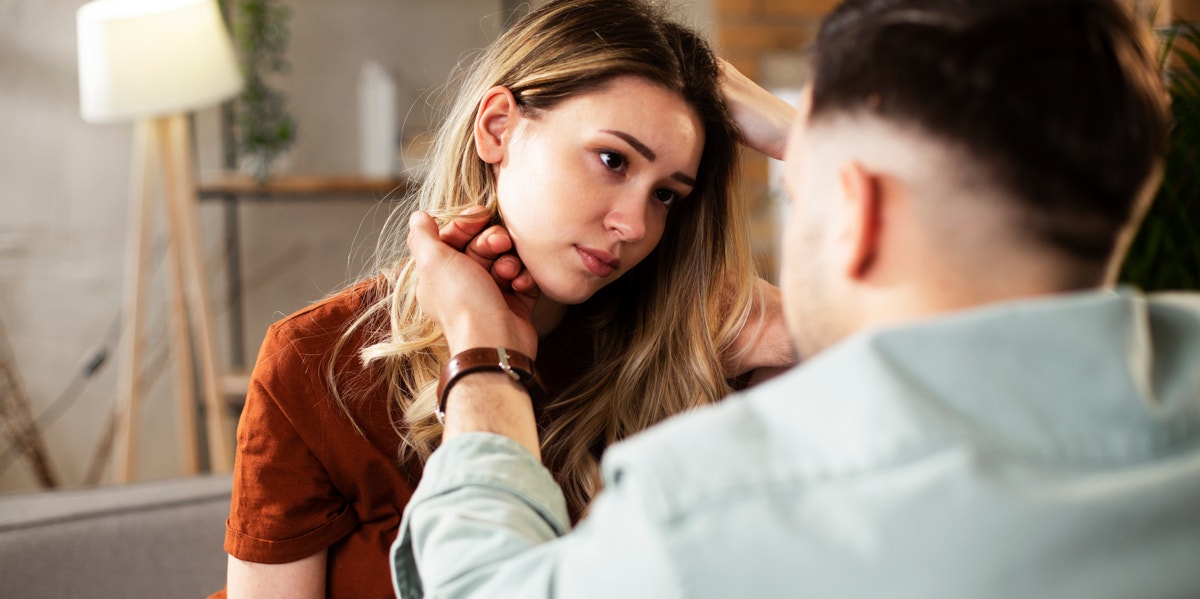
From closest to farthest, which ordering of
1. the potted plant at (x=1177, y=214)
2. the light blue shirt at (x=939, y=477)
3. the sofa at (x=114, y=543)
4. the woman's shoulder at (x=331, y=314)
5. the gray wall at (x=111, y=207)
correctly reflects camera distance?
the light blue shirt at (x=939, y=477) → the woman's shoulder at (x=331, y=314) → the sofa at (x=114, y=543) → the potted plant at (x=1177, y=214) → the gray wall at (x=111, y=207)

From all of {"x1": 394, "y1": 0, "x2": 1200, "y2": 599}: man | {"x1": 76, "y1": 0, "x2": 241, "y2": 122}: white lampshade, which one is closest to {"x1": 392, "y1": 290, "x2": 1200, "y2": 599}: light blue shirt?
{"x1": 394, "y1": 0, "x2": 1200, "y2": 599}: man

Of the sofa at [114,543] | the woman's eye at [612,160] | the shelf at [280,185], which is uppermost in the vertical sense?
the woman's eye at [612,160]

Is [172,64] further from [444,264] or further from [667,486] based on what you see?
[667,486]

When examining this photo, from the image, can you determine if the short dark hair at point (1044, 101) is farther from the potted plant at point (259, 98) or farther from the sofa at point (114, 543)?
the potted plant at point (259, 98)

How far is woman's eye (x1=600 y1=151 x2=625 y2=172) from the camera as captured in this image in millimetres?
1230

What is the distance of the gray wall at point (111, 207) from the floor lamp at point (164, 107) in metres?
0.38

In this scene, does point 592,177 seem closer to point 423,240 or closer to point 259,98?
point 423,240

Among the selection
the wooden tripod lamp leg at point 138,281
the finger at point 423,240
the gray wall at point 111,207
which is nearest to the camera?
the finger at point 423,240

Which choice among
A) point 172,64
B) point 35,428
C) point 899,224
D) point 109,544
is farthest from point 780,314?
point 35,428

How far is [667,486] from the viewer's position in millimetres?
587

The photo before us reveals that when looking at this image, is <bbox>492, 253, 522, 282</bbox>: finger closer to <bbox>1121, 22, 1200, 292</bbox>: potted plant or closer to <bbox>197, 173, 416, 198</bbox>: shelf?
<bbox>1121, 22, 1200, 292</bbox>: potted plant

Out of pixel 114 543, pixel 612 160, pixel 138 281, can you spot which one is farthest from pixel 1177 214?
pixel 138 281

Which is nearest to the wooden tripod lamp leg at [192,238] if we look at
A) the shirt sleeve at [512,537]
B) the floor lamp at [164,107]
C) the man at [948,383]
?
the floor lamp at [164,107]

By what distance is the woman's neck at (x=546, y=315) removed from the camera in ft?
4.61
